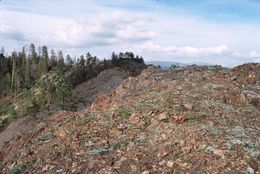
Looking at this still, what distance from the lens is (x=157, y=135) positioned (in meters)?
15.8

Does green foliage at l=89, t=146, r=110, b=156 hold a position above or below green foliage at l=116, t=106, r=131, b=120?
below

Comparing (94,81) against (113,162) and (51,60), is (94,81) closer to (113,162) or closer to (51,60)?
(51,60)

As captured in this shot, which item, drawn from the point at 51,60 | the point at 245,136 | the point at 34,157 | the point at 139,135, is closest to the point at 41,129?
the point at 34,157

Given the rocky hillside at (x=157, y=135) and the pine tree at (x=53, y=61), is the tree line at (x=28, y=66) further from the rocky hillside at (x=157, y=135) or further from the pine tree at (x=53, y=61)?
the rocky hillside at (x=157, y=135)

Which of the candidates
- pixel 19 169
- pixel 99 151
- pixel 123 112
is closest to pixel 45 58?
pixel 123 112

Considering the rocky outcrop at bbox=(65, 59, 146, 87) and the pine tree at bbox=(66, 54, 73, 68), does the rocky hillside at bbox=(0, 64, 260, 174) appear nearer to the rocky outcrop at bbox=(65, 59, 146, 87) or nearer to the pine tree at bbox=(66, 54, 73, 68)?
the rocky outcrop at bbox=(65, 59, 146, 87)

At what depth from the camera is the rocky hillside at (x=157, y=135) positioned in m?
14.0

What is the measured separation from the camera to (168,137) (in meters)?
15.5

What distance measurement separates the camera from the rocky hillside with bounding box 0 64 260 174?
1400 cm

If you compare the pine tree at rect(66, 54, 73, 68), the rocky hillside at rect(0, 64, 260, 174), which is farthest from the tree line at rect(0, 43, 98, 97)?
the rocky hillside at rect(0, 64, 260, 174)

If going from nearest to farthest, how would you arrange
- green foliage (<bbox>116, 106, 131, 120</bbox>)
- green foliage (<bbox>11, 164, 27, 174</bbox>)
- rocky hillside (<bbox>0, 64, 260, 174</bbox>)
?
rocky hillside (<bbox>0, 64, 260, 174</bbox>), green foliage (<bbox>11, 164, 27, 174</bbox>), green foliage (<bbox>116, 106, 131, 120</bbox>)

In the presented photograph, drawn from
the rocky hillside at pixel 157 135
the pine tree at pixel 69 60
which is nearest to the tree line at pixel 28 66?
the pine tree at pixel 69 60

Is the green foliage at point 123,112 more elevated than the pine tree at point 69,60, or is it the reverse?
the green foliage at point 123,112

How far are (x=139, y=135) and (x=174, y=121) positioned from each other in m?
1.62
